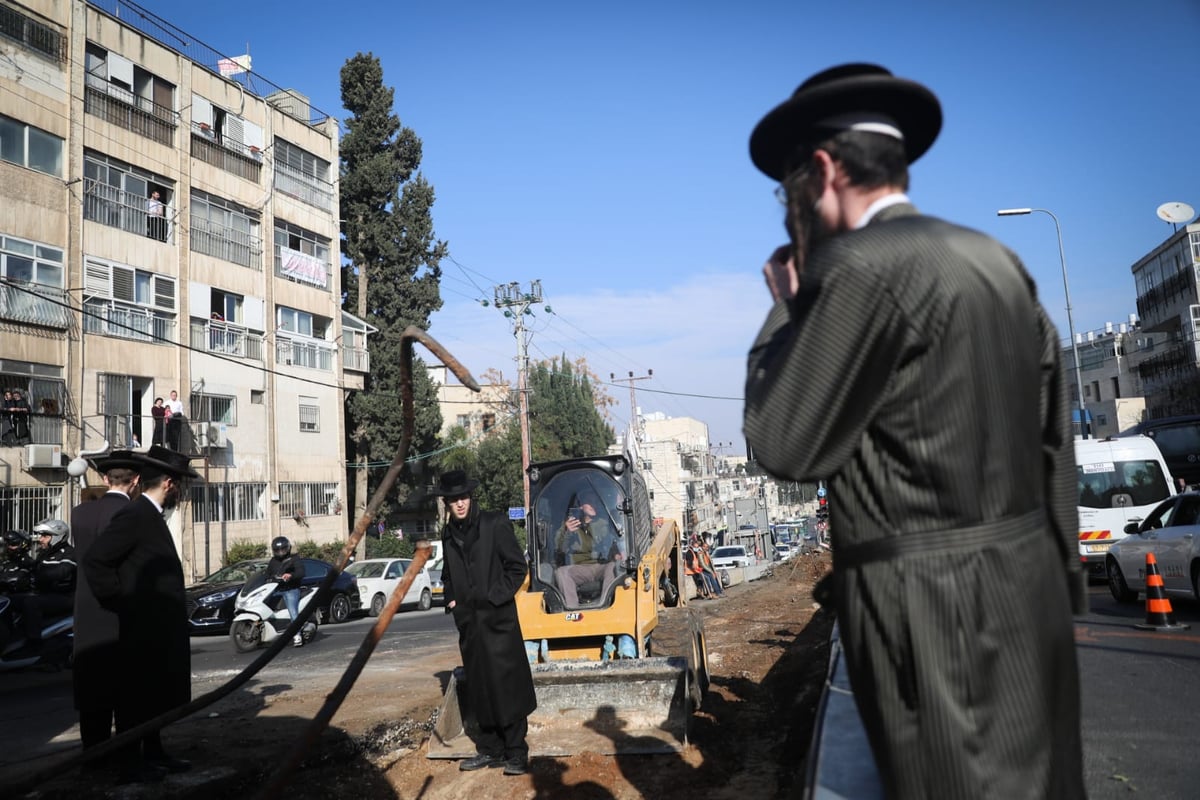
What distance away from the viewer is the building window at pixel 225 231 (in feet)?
96.5

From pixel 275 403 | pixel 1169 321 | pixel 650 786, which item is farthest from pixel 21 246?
pixel 1169 321

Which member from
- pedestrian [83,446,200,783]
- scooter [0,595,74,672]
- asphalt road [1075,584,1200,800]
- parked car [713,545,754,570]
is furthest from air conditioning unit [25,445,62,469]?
parked car [713,545,754,570]

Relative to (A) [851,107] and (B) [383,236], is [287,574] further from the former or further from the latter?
(B) [383,236]

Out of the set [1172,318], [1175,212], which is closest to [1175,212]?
[1175,212]

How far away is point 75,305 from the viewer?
79.4 feet

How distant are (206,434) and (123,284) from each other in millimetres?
4985

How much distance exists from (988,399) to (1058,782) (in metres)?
0.71

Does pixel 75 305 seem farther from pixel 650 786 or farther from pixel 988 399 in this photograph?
pixel 988 399

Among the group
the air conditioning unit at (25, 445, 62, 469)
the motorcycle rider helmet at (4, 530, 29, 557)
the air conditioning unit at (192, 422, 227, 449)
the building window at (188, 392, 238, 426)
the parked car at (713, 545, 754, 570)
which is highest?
the building window at (188, 392, 238, 426)

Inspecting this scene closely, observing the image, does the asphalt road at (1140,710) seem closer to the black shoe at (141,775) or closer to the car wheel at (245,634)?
the black shoe at (141,775)

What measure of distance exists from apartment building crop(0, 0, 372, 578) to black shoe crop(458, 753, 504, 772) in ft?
63.4

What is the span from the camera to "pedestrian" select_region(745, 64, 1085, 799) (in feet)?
5.17

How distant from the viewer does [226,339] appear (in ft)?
98.9

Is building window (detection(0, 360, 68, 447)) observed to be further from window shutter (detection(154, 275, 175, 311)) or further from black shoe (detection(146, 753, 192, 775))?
black shoe (detection(146, 753, 192, 775))
